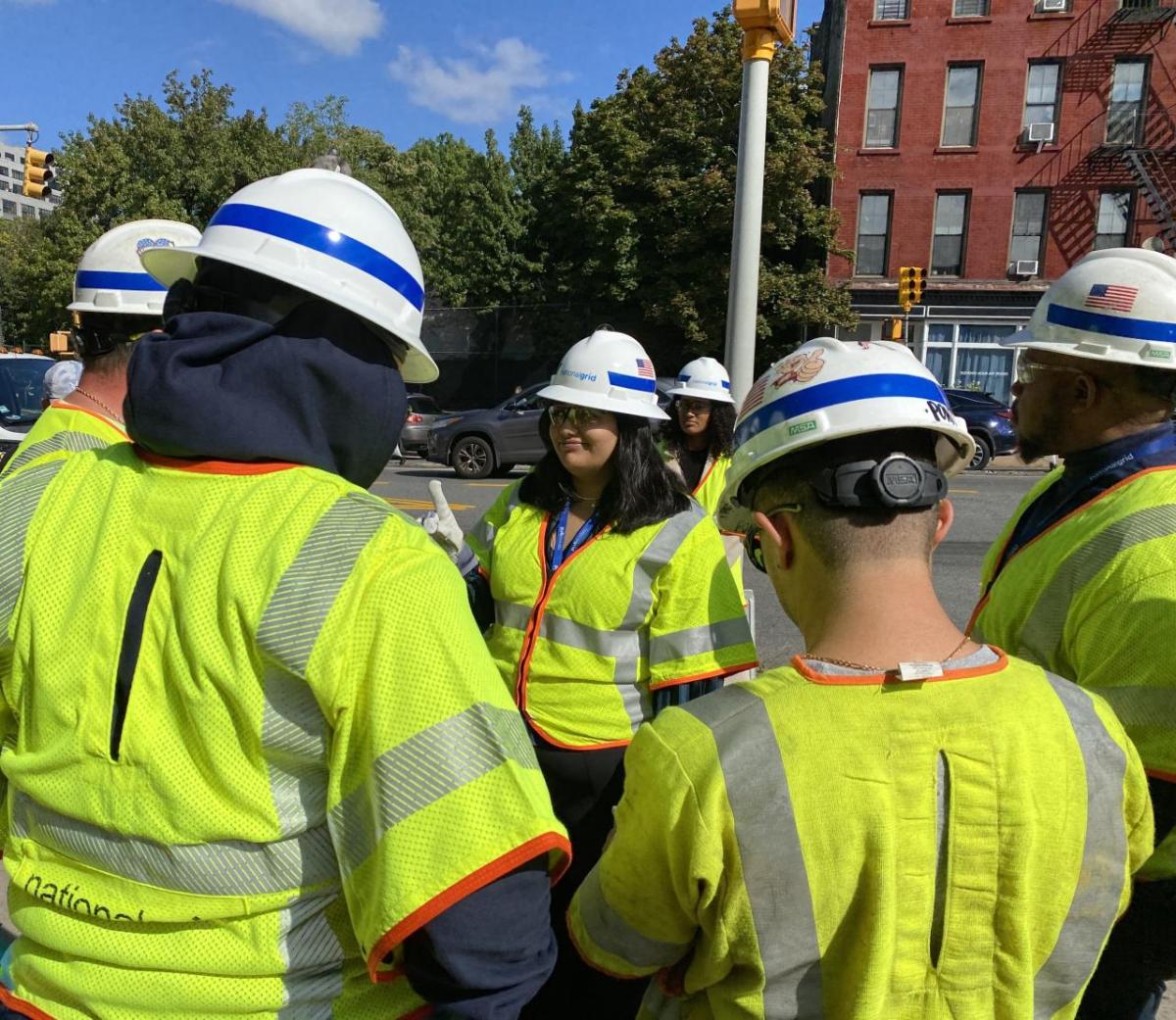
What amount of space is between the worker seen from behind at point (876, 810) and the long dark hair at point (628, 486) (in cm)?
148

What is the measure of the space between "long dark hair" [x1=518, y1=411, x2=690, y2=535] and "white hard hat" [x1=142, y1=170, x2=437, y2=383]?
4.81 feet

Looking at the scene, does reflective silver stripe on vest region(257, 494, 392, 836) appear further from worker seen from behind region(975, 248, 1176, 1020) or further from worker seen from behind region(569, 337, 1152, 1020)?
worker seen from behind region(975, 248, 1176, 1020)

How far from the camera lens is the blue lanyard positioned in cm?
273

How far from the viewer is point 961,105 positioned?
24.8 metres

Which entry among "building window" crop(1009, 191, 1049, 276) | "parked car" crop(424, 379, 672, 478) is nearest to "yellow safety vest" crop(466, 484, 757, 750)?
"parked car" crop(424, 379, 672, 478)

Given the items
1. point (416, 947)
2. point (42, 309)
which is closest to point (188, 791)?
point (416, 947)

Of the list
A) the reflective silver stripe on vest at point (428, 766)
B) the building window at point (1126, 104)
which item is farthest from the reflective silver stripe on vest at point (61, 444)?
the building window at point (1126, 104)

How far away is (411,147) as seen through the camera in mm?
43875

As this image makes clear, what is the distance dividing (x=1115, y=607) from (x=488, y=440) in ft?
45.5

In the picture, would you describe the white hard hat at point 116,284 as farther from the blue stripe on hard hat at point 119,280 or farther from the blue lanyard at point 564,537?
the blue lanyard at point 564,537

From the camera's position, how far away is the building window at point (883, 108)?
986 inches

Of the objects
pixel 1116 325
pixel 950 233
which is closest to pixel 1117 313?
pixel 1116 325

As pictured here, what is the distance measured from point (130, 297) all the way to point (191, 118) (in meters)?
28.4

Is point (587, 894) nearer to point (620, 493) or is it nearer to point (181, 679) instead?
point (181, 679)
